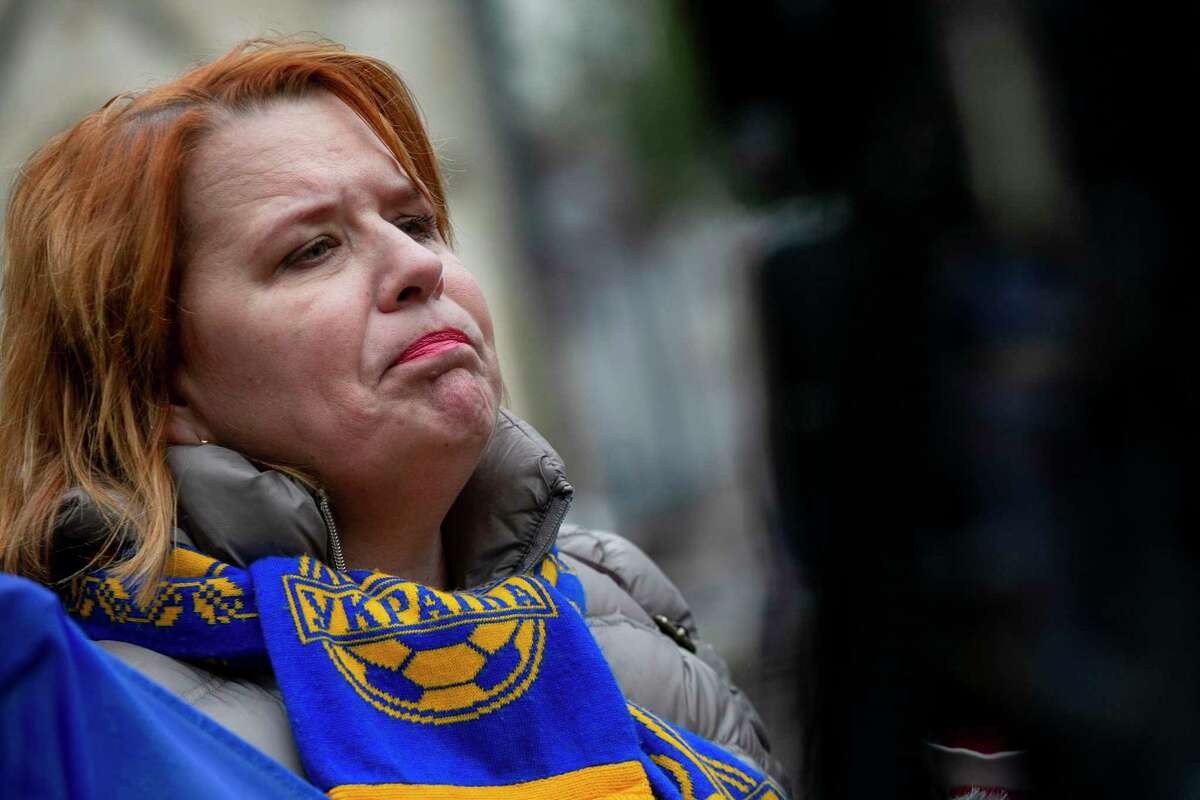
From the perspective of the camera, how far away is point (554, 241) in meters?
3.09

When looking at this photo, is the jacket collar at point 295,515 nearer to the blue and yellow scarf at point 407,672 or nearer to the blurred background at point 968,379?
the blue and yellow scarf at point 407,672

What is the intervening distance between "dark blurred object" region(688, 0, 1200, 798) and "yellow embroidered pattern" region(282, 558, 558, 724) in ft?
1.22

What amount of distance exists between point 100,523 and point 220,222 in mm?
331

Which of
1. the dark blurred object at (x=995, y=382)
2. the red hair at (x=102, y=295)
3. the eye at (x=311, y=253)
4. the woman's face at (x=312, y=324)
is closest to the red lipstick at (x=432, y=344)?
the woman's face at (x=312, y=324)

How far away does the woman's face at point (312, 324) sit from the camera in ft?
4.22

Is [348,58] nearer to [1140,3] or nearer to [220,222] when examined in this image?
[220,222]

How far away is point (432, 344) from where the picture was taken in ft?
4.35

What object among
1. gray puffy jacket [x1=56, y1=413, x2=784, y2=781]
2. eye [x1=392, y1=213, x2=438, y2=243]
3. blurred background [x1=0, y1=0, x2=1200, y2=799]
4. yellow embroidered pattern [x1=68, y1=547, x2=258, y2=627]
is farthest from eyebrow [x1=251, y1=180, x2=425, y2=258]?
blurred background [x1=0, y1=0, x2=1200, y2=799]

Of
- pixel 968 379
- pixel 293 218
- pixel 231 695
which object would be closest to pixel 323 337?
pixel 293 218

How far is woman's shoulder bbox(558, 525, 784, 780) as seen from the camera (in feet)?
4.91

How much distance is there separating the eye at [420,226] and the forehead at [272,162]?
55 millimetres

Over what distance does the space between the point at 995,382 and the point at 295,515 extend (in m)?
0.69

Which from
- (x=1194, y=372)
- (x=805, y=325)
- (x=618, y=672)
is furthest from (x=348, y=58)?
(x=1194, y=372)

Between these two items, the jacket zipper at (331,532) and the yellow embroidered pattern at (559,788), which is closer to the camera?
the yellow embroidered pattern at (559,788)
